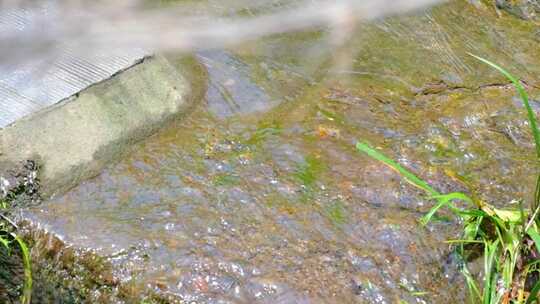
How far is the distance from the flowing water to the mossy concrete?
73mm

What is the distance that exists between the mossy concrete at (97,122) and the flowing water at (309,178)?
0.07m

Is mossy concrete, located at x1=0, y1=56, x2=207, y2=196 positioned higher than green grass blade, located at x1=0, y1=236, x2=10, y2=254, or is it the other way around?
mossy concrete, located at x1=0, y1=56, x2=207, y2=196

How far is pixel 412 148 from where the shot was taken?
11.9ft

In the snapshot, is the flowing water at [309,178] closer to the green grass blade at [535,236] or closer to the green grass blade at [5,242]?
the green grass blade at [5,242]

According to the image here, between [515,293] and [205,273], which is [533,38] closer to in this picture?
[515,293]

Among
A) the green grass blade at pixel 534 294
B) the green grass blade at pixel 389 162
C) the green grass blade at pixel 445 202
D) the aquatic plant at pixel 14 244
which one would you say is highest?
the green grass blade at pixel 389 162

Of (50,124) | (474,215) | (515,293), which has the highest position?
(50,124)

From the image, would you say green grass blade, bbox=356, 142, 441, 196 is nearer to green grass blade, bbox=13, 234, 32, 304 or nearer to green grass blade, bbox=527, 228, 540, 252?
green grass blade, bbox=527, 228, 540, 252

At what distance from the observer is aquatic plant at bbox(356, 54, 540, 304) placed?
293cm

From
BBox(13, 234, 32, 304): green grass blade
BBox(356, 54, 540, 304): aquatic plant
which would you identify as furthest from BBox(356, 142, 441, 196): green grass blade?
BBox(13, 234, 32, 304): green grass blade

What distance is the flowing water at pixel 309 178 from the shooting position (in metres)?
2.85

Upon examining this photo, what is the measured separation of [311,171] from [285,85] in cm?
78

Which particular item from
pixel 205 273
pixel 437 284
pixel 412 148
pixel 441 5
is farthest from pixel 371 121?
pixel 441 5

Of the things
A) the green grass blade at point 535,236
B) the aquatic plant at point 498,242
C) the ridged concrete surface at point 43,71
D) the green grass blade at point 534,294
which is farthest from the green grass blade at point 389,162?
the ridged concrete surface at point 43,71
